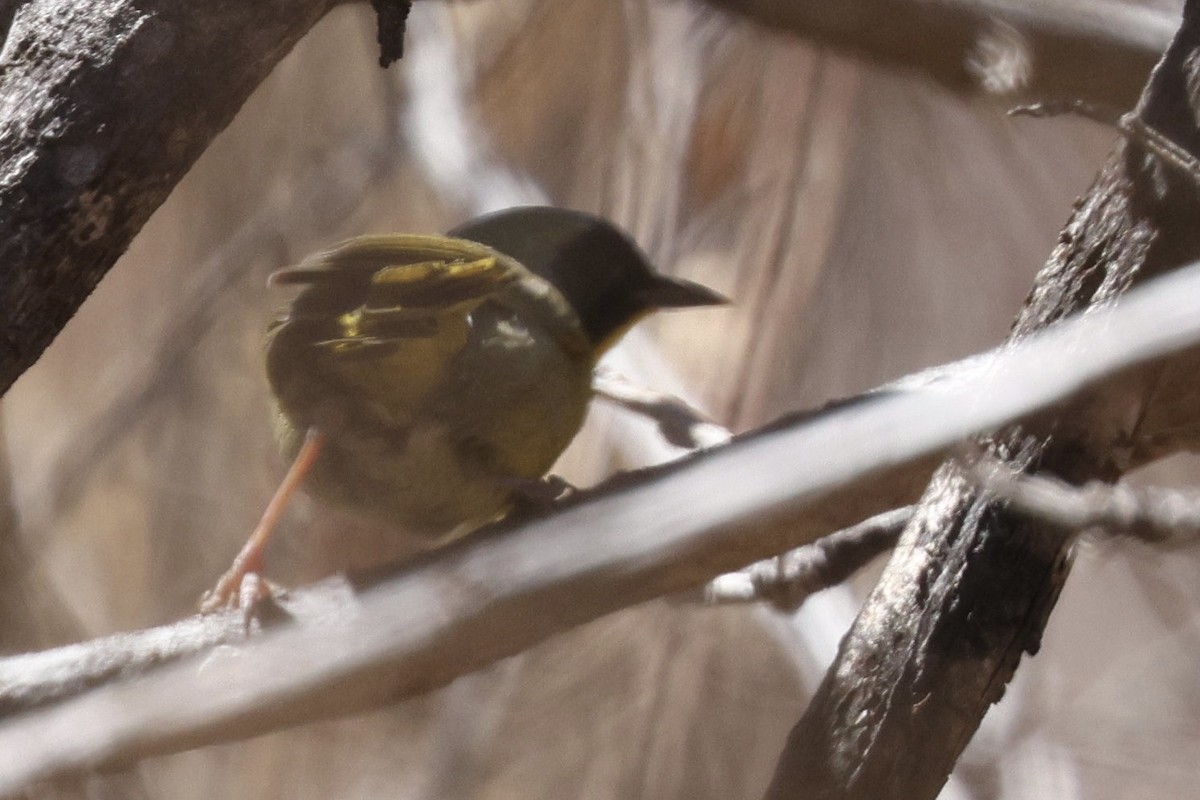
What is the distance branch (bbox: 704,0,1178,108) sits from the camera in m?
2.08

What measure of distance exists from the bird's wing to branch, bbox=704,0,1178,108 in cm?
74

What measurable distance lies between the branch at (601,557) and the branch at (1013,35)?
896 millimetres

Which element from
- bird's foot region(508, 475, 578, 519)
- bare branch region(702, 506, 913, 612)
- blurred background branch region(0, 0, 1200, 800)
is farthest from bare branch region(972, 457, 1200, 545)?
blurred background branch region(0, 0, 1200, 800)

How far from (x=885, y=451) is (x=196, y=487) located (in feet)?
13.0

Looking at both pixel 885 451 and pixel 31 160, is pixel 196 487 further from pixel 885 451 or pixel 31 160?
pixel 885 451

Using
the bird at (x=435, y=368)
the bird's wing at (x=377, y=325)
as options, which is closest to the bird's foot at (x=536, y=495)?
the bird at (x=435, y=368)

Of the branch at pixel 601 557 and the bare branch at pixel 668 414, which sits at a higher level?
the branch at pixel 601 557

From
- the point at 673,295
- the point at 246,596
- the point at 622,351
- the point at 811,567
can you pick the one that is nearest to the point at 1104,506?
the point at 811,567

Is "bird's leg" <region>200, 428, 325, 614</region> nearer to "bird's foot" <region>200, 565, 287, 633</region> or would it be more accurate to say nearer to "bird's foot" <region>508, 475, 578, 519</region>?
"bird's foot" <region>200, 565, 287, 633</region>

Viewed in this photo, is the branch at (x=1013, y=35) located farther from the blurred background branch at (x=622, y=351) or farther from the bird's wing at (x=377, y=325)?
the blurred background branch at (x=622, y=351)

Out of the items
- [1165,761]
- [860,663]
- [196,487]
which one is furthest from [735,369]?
[860,663]

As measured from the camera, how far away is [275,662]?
133 cm

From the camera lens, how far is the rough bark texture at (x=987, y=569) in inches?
50.2

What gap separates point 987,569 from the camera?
1280mm
